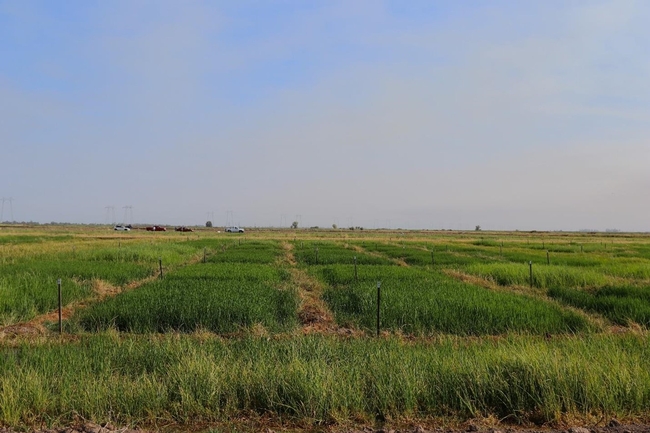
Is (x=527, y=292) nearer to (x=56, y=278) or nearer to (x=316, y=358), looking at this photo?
(x=316, y=358)

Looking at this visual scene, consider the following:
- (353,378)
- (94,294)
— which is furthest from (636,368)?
(94,294)

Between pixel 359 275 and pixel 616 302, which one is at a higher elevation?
pixel 359 275

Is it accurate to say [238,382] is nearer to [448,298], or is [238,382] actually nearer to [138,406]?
[138,406]

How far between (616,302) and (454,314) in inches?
226

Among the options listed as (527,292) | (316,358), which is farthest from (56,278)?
(527,292)

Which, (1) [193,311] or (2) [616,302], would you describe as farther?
(2) [616,302]

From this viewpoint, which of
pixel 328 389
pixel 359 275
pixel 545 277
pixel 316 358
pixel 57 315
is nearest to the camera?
pixel 328 389

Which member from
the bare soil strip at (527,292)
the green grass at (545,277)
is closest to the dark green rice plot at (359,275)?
the bare soil strip at (527,292)

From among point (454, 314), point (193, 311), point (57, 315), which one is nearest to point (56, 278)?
point (57, 315)

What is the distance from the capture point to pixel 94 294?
15023 millimetres

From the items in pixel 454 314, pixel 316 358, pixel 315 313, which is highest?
pixel 316 358

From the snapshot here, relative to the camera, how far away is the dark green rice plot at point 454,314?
1039cm

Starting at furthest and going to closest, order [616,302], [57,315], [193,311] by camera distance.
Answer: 1. [616,302]
2. [57,315]
3. [193,311]

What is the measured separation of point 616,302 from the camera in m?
12.8
